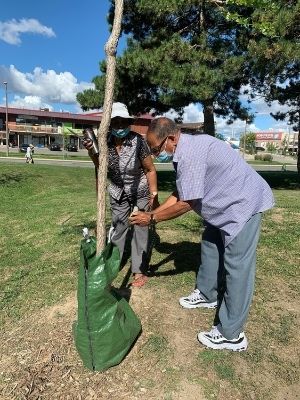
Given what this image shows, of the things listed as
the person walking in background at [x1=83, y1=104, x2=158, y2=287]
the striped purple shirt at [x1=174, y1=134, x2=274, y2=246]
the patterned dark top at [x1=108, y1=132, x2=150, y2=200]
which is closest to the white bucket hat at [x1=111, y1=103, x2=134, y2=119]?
the person walking in background at [x1=83, y1=104, x2=158, y2=287]

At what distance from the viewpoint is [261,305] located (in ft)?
11.9

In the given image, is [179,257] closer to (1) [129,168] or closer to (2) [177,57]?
(1) [129,168]

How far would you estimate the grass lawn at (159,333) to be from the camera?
2684 mm

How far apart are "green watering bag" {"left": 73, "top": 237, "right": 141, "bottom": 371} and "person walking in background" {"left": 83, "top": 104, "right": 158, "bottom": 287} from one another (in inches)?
38.0

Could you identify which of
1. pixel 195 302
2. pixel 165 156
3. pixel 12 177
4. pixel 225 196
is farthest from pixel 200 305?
pixel 12 177

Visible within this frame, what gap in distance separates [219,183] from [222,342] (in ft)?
3.63

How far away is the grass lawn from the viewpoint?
2.68 m

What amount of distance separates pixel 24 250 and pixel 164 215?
3.13 m

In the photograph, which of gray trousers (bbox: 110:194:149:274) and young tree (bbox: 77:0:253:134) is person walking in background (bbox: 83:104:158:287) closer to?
gray trousers (bbox: 110:194:149:274)

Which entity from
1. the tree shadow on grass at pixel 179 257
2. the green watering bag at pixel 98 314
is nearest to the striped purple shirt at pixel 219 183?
the green watering bag at pixel 98 314

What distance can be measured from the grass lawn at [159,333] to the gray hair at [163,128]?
1441 millimetres

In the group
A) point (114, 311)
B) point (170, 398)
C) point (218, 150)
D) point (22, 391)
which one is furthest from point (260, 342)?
point (22, 391)

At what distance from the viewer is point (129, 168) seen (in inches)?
146

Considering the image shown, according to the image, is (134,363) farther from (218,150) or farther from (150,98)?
(150,98)
